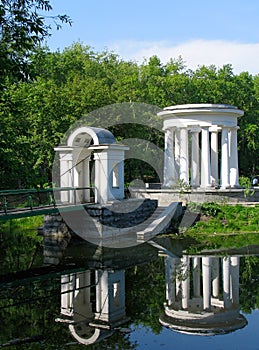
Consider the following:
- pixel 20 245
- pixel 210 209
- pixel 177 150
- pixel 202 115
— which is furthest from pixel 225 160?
pixel 20 245

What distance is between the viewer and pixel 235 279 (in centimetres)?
1359

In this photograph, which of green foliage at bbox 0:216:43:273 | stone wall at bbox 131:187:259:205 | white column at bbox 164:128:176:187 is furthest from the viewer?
white column at bbox 164:128:176:187

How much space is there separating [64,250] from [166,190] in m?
8.40

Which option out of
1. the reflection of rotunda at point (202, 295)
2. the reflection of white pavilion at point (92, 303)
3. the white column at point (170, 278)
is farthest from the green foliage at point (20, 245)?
the reflection of rotunda at point (202, 295)

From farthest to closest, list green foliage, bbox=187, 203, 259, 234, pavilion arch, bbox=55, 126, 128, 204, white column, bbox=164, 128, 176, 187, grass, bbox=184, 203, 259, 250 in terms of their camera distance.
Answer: white column, bbox=164, 128, 176, 187
green foliage, bbox=187, 203, 259, 234
pavilion arch, bbox=55, 126, 128, 204
grass, bbox=184, 203, 259, 250

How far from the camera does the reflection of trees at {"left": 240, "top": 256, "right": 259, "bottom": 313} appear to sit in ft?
37.4

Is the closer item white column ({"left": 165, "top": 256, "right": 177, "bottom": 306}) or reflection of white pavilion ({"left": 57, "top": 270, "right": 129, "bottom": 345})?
reflection of white pavilion ({"left": 57, "top": 270, "right": 129, "bottom": 345})

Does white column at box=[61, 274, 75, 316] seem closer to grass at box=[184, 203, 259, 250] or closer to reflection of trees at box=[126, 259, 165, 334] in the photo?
reflection of trees at box=[126, 259, 165, 334]

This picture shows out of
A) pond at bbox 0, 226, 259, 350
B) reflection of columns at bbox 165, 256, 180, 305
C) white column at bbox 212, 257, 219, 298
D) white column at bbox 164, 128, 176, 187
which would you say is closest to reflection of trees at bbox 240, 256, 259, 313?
pond at bbox 0, 226, 259, 350

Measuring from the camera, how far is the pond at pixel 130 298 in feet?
30.8

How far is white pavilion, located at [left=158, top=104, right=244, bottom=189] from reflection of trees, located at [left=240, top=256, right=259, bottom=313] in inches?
426

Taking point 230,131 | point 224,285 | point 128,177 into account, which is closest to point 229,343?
point 224,285

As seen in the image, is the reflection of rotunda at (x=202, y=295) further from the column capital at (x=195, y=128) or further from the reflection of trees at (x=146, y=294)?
the column capital at (x=195, y=128)

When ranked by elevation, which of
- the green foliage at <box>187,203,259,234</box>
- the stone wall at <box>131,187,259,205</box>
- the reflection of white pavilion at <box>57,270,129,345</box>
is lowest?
the reflection of white pavilion at <box>57,270,129,345</box>
